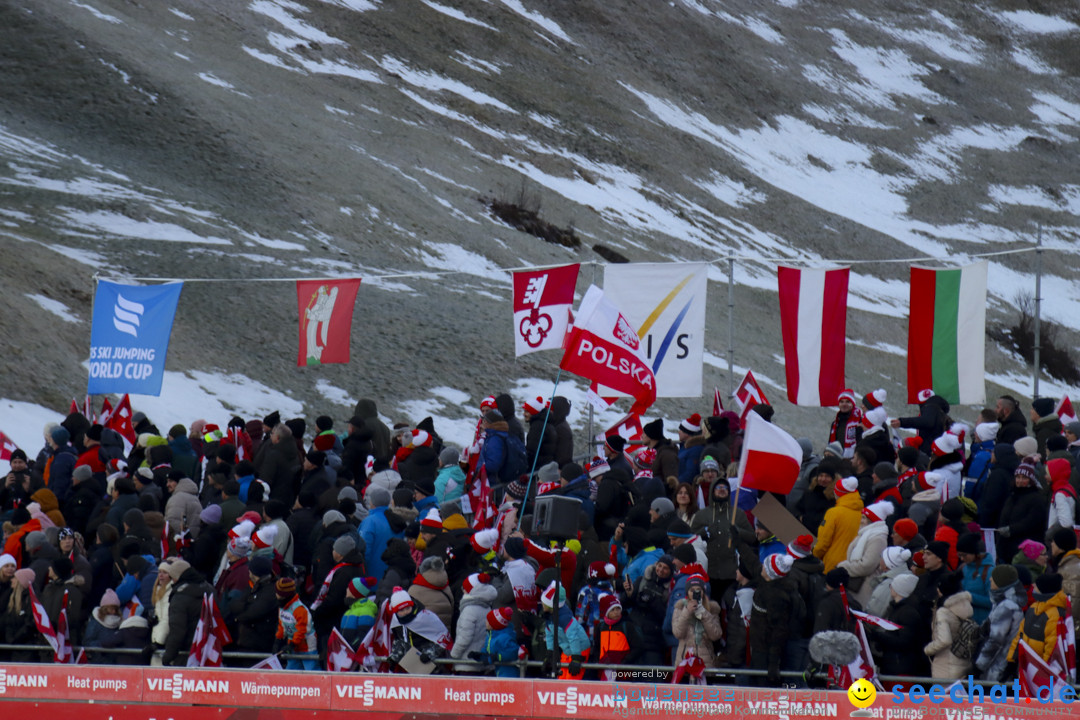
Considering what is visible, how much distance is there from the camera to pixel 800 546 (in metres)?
8.85

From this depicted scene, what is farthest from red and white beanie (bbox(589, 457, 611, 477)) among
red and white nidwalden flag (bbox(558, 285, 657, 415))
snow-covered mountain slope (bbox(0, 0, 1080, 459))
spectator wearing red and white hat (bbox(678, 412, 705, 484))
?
snow-covered mountain slope (bbox(0, 0, 1080, 459))

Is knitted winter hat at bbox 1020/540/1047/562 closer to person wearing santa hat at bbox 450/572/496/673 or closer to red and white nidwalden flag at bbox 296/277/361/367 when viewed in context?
person wearing santa hat at bbox 450/572/496/673

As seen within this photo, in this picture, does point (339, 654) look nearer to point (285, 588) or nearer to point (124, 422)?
point (285, 588)

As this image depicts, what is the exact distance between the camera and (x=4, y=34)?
38.5 meters

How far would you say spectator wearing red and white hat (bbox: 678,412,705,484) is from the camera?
1245 cm

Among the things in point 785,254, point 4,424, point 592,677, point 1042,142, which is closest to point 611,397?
point 592,677

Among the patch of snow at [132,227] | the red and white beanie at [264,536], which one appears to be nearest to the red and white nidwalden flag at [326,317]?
the red and white beanie at [264,536]

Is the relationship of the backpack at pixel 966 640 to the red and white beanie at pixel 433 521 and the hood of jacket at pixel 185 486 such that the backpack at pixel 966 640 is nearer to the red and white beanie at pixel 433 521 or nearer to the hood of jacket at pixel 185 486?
the red and white beanie at pixel 433 521

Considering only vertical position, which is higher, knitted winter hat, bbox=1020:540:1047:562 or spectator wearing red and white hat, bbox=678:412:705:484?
knitted winter hat, bbox=1020:540:1047:562

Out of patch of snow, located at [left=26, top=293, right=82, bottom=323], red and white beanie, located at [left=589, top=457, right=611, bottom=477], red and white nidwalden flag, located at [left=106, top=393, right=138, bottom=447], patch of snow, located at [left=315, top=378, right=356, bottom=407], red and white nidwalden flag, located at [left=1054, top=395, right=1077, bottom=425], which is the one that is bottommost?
patch of snow, located at [left=315, top=378, right=356, bottom=407]

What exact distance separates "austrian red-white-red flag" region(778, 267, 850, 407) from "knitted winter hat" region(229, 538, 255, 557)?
6449mm

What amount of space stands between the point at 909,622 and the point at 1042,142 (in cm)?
6904

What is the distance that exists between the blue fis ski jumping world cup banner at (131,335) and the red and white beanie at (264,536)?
559 cm

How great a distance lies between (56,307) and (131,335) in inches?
407
